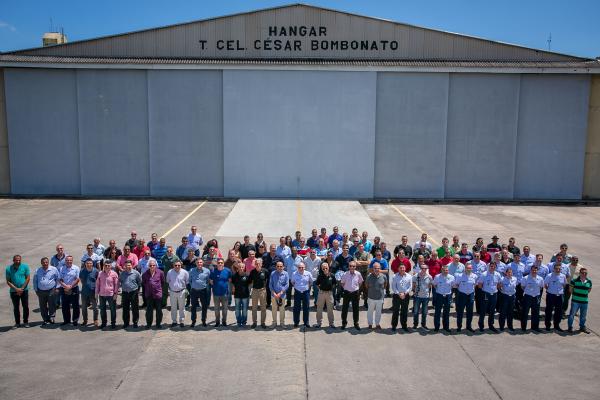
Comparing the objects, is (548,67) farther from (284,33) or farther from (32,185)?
(32,185)

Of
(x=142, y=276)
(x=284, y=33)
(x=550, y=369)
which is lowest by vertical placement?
(x=550, y=369)

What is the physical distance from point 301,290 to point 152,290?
3187 millimetres

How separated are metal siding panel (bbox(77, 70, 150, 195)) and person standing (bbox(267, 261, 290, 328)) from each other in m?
21.1

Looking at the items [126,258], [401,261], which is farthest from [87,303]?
[401,261]

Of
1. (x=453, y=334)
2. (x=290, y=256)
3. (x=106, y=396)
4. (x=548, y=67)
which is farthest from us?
(x=548, y=67)

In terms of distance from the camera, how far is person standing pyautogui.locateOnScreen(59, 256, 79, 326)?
11.2 meters

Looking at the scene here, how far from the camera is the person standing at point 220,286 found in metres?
11.3

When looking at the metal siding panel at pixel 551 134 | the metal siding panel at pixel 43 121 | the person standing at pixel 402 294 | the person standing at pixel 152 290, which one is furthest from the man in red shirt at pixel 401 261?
the metal siding panel at pixel 43 121

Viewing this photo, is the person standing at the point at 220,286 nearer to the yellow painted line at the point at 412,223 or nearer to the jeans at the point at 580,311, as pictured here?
the jeans at the point at 580,311

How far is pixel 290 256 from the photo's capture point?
41.8 ft

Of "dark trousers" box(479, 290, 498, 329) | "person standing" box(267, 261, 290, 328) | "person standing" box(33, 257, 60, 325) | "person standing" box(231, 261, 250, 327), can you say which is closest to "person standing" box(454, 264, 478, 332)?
"dark trousers" box(479, 290, 498, 329)

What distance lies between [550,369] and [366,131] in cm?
2176

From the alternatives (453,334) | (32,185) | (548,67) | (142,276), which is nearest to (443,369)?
(453,334)

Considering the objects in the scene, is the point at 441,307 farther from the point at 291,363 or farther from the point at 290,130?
the point at 290,130
